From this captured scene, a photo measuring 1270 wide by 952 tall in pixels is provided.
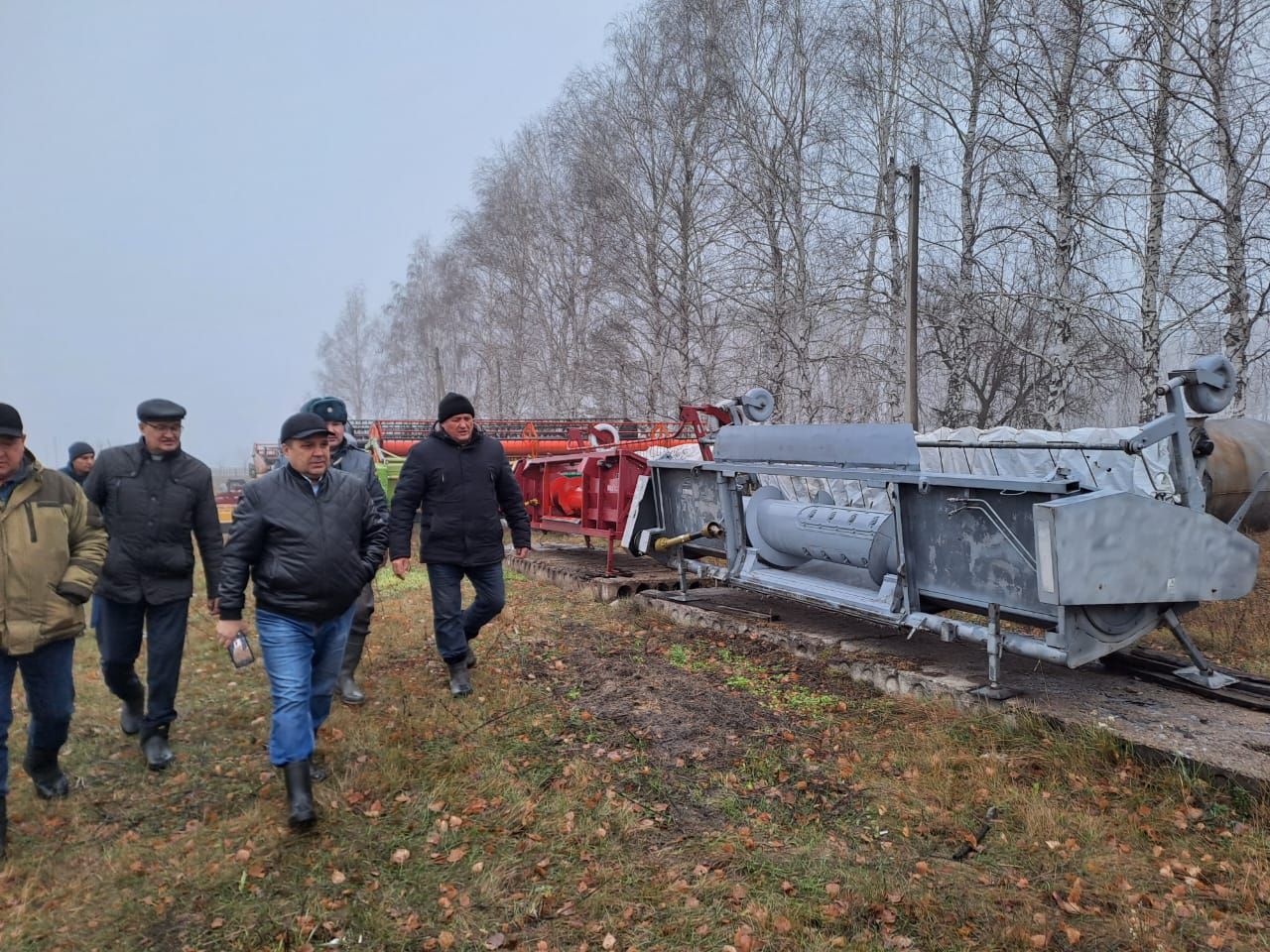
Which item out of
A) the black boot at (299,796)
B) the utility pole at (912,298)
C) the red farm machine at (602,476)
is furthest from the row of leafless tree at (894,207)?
the black boot at (299,796)

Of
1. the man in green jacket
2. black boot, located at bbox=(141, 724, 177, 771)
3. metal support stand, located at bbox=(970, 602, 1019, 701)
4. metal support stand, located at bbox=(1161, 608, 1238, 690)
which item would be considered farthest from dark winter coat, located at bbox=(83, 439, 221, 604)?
metal support stand, located at bbox=(1161, 608, 1238, 690)

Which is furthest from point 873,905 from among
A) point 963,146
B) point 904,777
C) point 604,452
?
point 963,146

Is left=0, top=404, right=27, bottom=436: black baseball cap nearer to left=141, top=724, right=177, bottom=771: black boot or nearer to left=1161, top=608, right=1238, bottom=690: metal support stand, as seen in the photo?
left=141, top=724, right=177, bottom=771: black boot

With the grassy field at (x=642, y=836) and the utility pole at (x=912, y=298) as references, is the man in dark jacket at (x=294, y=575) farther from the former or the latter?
the utility pole at (x=912, y=298)

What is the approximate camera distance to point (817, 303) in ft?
49.8

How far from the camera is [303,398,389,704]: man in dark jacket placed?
15.4ft

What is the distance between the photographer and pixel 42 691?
136 inches

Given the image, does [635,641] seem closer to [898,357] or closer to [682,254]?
[898,357]

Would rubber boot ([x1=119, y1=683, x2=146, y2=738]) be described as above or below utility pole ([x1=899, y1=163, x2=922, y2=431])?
below

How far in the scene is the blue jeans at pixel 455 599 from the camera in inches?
191

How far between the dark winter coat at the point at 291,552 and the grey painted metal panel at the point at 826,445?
3.15m

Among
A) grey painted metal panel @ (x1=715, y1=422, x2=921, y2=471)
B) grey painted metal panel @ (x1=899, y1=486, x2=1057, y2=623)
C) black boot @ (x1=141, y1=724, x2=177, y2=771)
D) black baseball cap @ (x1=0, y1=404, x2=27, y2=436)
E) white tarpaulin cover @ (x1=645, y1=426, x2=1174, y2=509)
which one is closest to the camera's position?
black baseball cap @ (x1=0, y1=404, x2=27, y2=436)

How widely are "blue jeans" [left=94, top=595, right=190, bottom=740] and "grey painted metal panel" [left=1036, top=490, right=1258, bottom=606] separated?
420 cm

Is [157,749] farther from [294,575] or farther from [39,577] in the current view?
[294,575]
